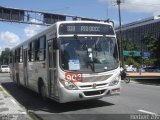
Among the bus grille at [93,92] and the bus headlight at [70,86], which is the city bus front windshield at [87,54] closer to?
the bus headlight at [70,86]

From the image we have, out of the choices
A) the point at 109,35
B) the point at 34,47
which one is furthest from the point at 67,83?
the point at 34,47

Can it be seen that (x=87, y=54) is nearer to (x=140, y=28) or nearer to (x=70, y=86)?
(x=70, y=86)

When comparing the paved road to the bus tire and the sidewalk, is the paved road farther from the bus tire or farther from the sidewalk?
the sidewalk

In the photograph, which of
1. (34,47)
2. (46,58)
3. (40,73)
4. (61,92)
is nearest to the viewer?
(61,92)

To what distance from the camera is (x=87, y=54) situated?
13000 millimetres

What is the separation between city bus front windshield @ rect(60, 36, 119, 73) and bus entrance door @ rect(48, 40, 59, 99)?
57cm

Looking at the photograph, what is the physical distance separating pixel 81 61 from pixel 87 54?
36cm

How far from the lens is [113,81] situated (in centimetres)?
1321

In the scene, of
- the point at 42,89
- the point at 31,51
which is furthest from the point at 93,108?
the point at 31,51

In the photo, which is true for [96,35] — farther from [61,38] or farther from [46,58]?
[46,58]

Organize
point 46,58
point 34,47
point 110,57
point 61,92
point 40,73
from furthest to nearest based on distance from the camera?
point 34,47 → point 40,73 → point 46,58 → point 110,57 → point 61,92

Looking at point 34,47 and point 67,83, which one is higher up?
point 34,47

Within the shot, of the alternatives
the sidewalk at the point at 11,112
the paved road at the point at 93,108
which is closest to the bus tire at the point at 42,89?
the paved road at the point at 93,108

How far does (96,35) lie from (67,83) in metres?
2.09
